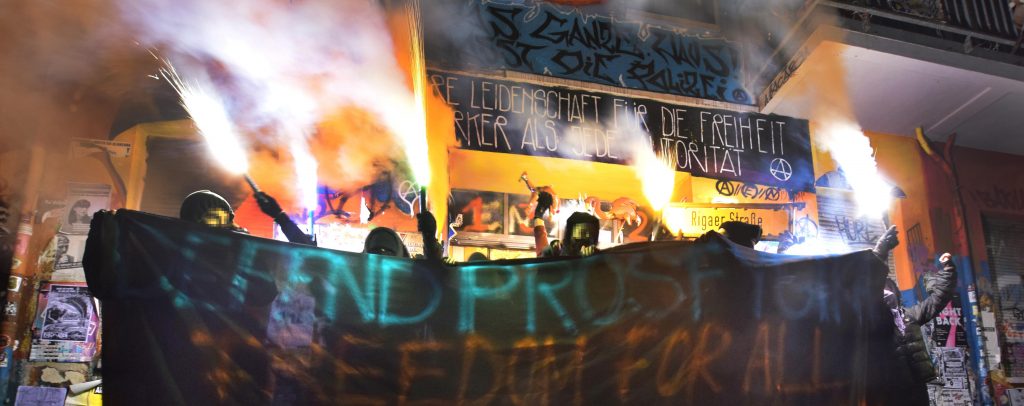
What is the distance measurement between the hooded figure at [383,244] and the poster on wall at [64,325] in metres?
2.65

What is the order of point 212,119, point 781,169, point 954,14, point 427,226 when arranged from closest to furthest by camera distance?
1. point 427,226
2. point 212,119
3. point 781,169
4. point 954,14

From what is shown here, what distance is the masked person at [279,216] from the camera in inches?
145

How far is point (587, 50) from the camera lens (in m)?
7.11

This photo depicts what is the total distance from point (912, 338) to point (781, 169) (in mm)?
3076

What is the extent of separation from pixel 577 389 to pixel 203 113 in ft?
15.4

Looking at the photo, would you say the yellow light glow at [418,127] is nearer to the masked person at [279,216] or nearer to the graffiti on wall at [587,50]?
the graffiti on wall at [587,50]

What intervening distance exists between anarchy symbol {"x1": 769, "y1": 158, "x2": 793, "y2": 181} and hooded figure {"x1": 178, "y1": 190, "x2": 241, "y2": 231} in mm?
5546

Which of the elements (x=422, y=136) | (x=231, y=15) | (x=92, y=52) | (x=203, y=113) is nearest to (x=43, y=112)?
(x=92, y=52)

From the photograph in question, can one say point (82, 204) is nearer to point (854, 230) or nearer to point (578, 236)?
point (578, 236)

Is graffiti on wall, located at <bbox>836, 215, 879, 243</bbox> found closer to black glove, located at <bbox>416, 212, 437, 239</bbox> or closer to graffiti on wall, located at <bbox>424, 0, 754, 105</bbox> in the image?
Answer: graffiti on wall, located at <bbox>424, 0, 754, 105</bbox>

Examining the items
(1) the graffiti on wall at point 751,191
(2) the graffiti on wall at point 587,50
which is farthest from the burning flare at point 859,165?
(2) the graffiti on wall at point 587,50

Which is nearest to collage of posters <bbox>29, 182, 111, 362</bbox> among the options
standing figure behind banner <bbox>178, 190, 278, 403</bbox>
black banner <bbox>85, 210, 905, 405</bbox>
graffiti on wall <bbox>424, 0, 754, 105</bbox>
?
black banner <bbox>85, 210, 905, 405</bbox>

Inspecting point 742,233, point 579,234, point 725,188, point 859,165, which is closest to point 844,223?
point 859,165

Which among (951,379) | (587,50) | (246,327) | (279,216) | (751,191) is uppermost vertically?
(587,50)
